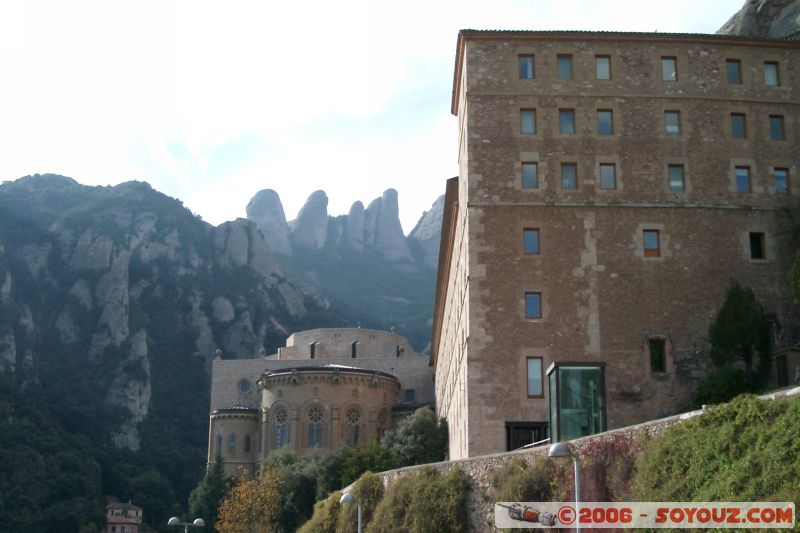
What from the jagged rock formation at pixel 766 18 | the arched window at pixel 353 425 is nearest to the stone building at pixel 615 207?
the jagged rock formation at pixel 766 18

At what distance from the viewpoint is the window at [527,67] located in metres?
40.3

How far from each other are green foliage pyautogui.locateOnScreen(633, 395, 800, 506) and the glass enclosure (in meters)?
11.6

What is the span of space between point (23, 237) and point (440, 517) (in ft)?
470

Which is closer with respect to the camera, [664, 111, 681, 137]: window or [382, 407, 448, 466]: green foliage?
[664, 111, 681, 137]: window

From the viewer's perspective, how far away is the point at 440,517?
95.3ft

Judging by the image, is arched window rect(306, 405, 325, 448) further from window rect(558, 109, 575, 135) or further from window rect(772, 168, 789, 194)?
window rect(772, 168, 789, 194)

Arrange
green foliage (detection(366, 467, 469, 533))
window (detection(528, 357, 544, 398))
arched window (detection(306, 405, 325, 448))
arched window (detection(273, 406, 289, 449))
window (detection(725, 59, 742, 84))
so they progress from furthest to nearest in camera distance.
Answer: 1. arched window (detection(273, 406, 289, 449))
2. arched window (detection(306, 405, 325, 448))
3. window (detection(725, 59, 742, 84))
4. window (detection(528, 357, 544, 398))
5. green foliage (detection(366, 467, 469, 533))

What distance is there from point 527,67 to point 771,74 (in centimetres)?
1027

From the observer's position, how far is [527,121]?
3994 cm

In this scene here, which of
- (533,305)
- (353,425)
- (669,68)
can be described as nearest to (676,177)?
(669,68)

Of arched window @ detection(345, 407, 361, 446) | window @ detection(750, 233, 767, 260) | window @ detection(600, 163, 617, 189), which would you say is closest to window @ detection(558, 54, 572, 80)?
window @ detection(600, 163, 617, 189)

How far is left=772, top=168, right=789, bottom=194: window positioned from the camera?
3997cm

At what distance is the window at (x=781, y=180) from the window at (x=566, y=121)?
844 centimetres

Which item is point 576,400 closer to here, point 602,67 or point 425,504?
point 425,504
